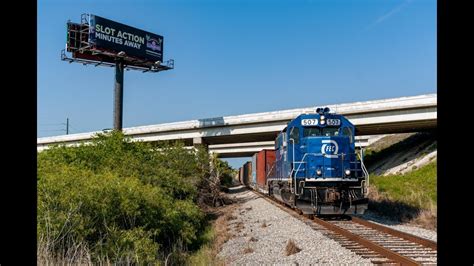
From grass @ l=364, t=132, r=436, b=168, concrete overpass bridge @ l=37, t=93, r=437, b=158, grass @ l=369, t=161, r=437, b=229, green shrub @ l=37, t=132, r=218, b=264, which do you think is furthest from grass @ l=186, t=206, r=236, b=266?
grass @ l=364, t=132, r=436, b=168

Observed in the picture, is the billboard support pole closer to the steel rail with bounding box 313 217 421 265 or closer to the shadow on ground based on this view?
the shadow on ground

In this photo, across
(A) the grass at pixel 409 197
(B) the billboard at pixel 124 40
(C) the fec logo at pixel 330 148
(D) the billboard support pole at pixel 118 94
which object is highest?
(B) the billboard at pixel 124 40

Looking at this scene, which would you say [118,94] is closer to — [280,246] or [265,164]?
[265,164]

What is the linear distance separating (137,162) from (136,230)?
9.03 m

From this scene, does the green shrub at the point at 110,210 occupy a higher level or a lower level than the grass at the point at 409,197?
higher

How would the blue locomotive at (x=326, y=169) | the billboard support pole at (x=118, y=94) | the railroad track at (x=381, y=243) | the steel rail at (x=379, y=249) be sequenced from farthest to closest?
the billboard support pole at (x=118, y=94) < the blue locomotive at (x=326, y=169) < the railroad track at (x=381, y=243) < the steel rail at (x=379, y=249)

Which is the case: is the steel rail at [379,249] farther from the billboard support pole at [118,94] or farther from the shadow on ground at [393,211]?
the billboard support pole at [118,94]

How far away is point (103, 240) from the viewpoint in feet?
33.8

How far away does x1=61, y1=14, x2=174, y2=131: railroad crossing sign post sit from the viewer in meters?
39.2

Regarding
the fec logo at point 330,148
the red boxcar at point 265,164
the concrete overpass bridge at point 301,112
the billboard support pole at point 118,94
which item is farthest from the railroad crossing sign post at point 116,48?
the fec logo at point 330,148

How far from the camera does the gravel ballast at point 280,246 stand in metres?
8.78

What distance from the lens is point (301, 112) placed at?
34688 millimetres
